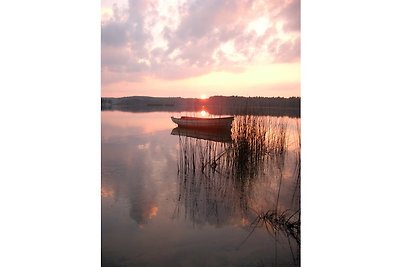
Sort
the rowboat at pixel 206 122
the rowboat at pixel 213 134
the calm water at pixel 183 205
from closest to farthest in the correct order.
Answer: the calm water at pixel 183 205 < the rowboat at pixel 206 122 < the rowboat at pixel 213 134

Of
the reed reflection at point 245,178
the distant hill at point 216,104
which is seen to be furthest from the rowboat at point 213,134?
the distant hill at point 216,104

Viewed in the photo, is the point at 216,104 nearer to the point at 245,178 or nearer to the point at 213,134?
the point at 213,134

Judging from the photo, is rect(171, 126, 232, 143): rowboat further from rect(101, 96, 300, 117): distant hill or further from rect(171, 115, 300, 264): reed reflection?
rect(101, 96, 300, 117): distant hill

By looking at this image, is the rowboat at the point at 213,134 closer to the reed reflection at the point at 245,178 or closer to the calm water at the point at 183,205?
the reed reflection at the point at 245,178

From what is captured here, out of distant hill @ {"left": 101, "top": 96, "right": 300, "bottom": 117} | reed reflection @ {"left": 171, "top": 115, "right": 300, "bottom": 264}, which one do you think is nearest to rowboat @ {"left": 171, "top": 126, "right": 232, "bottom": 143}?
reed reflection @ {"left": 171, "top": 115, "right": 300, "bottom": 264}

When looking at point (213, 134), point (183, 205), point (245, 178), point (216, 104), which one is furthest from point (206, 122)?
point (183, 205)

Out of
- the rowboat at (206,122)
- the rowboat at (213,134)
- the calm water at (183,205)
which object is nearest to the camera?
the calm water at (183,205)
